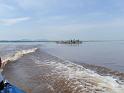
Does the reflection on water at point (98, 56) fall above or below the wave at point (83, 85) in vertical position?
below

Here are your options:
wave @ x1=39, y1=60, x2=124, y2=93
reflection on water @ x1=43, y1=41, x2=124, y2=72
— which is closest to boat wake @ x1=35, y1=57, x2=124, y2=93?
wave @ x1=39, y1=60, x2=124, y2=93

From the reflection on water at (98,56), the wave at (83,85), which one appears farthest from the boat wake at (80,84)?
the reflection on water at (98,56)

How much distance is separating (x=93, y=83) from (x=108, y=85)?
0.72m

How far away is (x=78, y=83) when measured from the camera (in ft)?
36.6

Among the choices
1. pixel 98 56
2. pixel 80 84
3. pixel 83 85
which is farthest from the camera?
pixel 98 56

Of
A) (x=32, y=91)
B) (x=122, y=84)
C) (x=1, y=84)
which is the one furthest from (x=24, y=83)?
(x=1, y=84)

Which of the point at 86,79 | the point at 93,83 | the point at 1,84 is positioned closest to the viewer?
the point at 1,84

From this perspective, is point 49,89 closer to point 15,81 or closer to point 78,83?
point 78,83

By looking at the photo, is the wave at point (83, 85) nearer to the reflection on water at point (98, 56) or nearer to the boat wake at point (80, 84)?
the boat wake at point (80, 84)

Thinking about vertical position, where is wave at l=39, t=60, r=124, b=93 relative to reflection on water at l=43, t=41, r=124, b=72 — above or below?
above

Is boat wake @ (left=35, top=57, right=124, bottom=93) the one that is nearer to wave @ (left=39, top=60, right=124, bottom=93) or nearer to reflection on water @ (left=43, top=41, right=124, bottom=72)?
wave @ (left=39, top=60, right=124, bottom=93)

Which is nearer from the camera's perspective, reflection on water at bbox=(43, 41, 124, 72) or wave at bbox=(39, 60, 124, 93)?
wave at bbox=(39, 60, 124, 93)

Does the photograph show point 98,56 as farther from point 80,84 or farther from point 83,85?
point 83,85

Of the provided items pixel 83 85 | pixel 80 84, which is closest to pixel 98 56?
pixel 80 84
